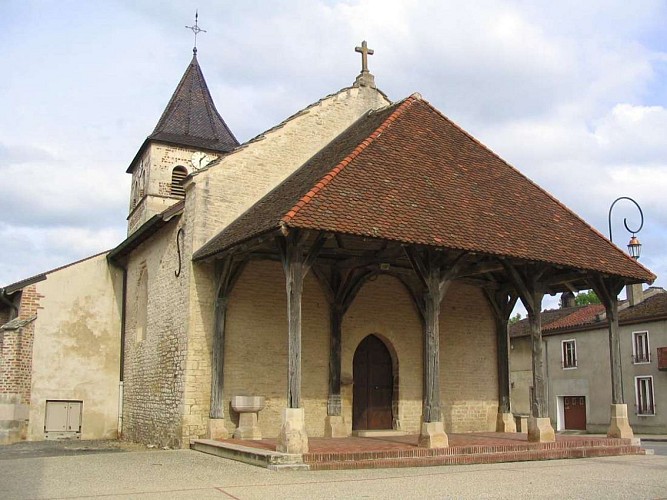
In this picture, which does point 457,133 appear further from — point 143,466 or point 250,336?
point 143,466

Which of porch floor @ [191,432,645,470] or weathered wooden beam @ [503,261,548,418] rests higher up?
weathered wooden beam @ [503,261,548,418]

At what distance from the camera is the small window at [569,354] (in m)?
30.8

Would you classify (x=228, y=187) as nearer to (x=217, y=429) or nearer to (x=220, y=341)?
(x=220, y=341)

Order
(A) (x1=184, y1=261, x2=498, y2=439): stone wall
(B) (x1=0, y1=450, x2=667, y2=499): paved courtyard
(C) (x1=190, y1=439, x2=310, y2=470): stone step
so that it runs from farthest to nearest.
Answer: (A) (x1=184, y1=261, x2=498, y2=439): stone wall, (C) (x1=190, y1=439, x2=310, y2=470): stone step, (B) (x1=0, y1=450, x2=667, y2=499): paved courtyard

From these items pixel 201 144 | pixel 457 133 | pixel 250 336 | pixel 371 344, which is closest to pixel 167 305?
pixel 250 336

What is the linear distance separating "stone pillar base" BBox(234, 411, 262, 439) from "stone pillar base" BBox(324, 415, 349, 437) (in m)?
1.72

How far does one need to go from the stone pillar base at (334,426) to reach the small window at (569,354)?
64.8 feet

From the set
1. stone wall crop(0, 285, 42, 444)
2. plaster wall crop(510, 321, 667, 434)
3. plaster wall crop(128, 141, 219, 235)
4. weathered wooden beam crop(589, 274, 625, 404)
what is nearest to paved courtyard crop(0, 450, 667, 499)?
weathered wooden beam crop(589, 274, 625, 404)

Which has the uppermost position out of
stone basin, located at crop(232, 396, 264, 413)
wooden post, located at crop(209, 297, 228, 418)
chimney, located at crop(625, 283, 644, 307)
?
chimney, located at crop(625, 283, 644, 307)

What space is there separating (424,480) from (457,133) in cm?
833

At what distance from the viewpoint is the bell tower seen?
73.5 feet

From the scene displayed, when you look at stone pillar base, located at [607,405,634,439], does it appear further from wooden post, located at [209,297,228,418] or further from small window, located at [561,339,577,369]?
small window, located at [561,339,577,369]

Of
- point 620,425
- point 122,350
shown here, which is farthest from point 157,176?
point 620,425

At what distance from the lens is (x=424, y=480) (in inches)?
345
